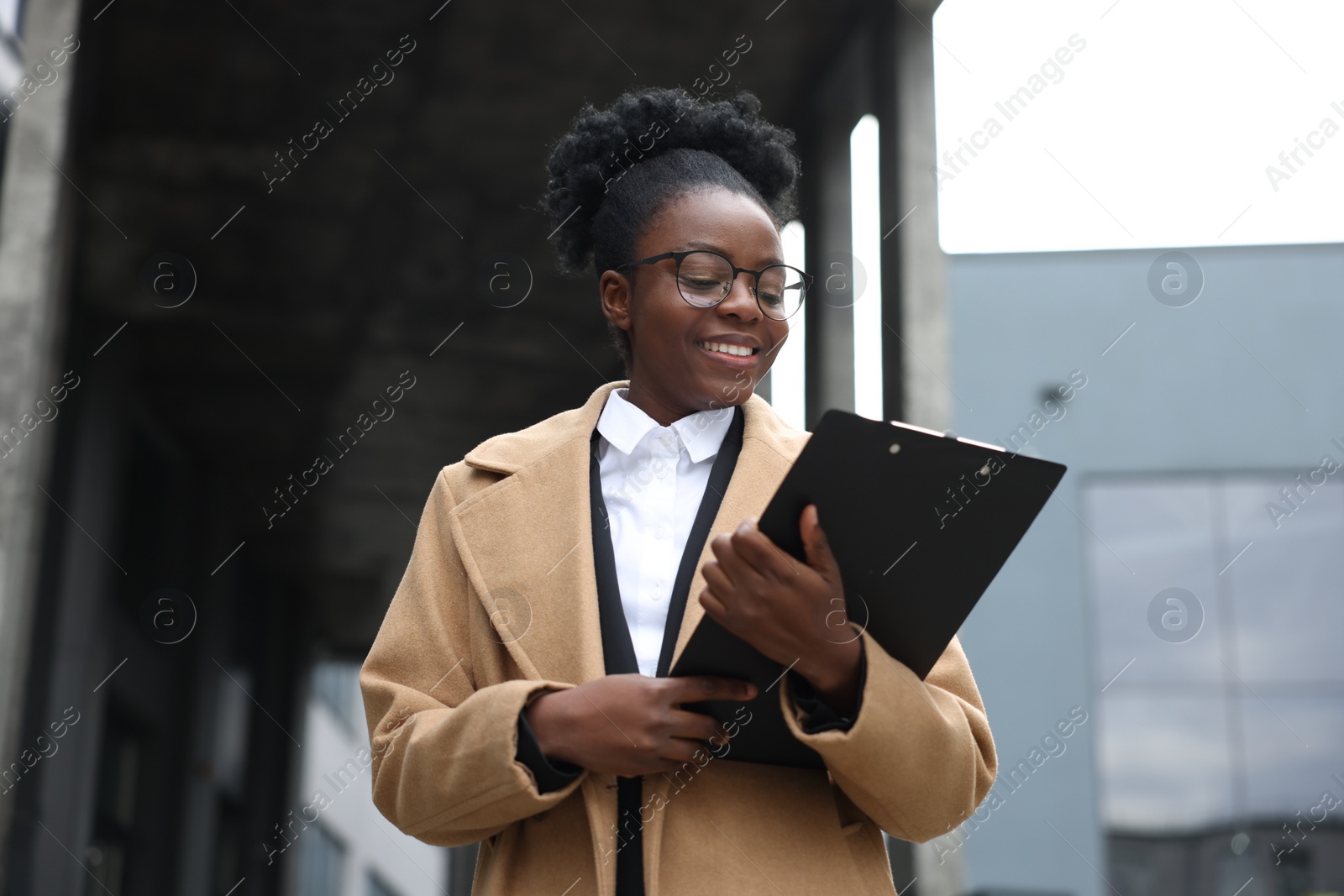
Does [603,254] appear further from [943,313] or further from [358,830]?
[358,830]

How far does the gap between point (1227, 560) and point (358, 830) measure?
1642 centimetres

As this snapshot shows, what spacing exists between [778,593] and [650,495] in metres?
0.42

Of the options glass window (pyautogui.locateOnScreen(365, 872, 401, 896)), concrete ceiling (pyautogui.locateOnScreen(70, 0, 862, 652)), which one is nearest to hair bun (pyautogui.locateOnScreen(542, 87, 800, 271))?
concrete ceiling (pyautogui.locateOnScreen(70, 0, 862, 652))

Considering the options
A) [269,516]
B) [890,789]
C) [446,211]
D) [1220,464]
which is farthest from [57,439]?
[1220,464]

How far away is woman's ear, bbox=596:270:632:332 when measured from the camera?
6.48ft

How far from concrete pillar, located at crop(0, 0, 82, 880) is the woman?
418 centimetres

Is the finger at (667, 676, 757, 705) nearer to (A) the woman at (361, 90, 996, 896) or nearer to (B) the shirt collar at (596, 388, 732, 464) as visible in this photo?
(A) the woman at (361, 90, 996, 896)

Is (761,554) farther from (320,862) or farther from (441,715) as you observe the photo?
(320,862)

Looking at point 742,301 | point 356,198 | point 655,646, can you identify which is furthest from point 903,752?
point 356,198

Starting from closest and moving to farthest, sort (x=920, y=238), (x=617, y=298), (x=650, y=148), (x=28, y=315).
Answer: (x=617, y=298) < (x=650, y=148) < (x=28, y=315) < (x=920, y=238)

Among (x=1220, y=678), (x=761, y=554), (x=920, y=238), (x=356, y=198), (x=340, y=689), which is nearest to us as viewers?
(x=761, y=554)

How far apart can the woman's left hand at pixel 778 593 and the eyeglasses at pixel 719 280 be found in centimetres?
47

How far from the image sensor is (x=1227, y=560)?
1298 centimetres

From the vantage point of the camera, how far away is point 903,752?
1469mm
